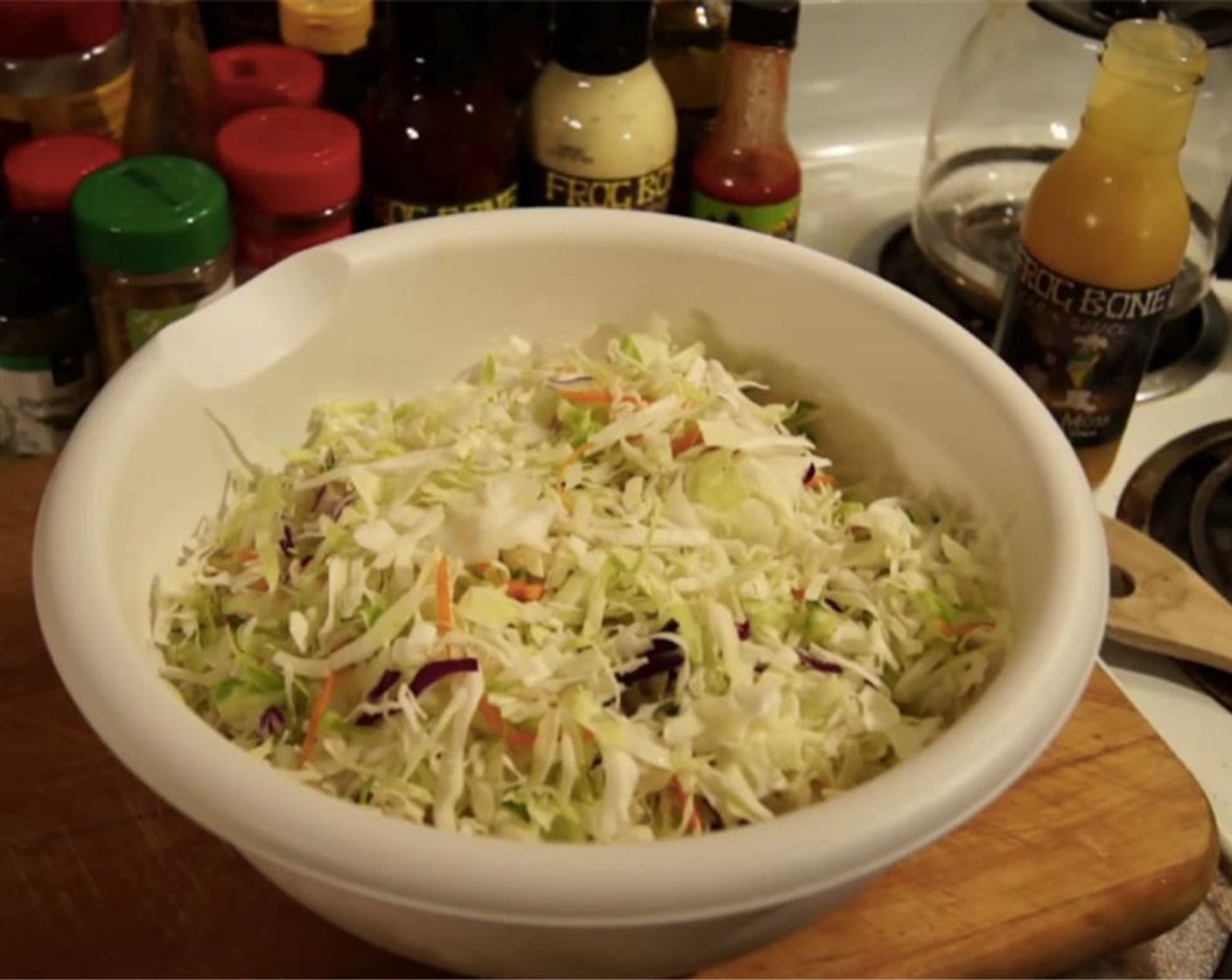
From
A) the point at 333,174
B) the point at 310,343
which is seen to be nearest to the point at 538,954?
the point at 310,343

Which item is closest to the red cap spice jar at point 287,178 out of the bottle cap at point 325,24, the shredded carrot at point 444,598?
the bottle cap at point 325,24

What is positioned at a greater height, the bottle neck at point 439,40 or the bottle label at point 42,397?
the bottle neck at point 439,40

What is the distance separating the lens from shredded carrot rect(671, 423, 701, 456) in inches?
33.5

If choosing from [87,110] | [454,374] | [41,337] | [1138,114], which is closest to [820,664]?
[454,374]

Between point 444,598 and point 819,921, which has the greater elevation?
point 444,598

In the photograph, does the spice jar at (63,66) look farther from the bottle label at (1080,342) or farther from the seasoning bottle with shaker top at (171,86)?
the bottle label at (1080,342)

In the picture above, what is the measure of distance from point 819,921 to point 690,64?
0.70 metres

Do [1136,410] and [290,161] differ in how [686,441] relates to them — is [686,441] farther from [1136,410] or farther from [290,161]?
[1136,410]

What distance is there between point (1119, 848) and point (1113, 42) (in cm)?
49

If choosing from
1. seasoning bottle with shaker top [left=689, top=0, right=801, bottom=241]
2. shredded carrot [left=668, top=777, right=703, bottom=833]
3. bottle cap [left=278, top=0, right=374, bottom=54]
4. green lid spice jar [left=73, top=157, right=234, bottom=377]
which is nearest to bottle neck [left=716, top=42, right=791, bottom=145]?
seasoning bottle with shaker top [left=689, top=0, right=801, bottom=241]

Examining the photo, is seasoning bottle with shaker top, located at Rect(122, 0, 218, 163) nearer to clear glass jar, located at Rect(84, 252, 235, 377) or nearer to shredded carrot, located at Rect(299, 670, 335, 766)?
clear glass jar, located at Rect(84, 252, 235, 377)

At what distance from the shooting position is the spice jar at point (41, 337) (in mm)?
958

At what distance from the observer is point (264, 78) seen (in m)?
1.06

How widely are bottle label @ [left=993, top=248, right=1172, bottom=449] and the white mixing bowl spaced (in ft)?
0.59
